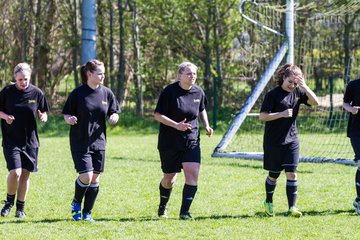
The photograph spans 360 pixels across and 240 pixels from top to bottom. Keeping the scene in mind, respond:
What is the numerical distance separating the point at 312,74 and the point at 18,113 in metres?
11.1

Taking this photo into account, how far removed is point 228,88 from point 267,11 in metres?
7.66

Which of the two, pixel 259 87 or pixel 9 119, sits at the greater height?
pixel 259 87

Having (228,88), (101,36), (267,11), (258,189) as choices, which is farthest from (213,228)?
(101,36)

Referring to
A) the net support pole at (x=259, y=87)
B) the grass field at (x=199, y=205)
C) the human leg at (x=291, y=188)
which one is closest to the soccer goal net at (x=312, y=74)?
the net support pole at (x=259, y=87)

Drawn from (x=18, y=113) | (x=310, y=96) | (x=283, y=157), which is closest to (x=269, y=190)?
(x=283, y=157)

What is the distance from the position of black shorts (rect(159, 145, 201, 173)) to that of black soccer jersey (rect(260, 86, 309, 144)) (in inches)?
34.3

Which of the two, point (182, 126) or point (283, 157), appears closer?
point (182, 126)

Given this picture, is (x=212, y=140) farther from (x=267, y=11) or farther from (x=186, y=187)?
(x=186, y=187)

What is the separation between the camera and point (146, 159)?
14594mm

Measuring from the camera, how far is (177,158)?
26.4ft

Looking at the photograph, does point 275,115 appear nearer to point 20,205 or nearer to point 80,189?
point 80,189

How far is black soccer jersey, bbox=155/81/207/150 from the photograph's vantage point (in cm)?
797

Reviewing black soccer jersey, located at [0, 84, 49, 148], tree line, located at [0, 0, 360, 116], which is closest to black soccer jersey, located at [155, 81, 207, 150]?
black soccer jersey, located at [0, 84, 49, 148]

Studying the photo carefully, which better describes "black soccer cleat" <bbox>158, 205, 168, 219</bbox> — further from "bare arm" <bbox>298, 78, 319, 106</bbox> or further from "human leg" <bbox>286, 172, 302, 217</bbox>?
"bare arm" <bbox>298, 78, 319, 106</bbox>
